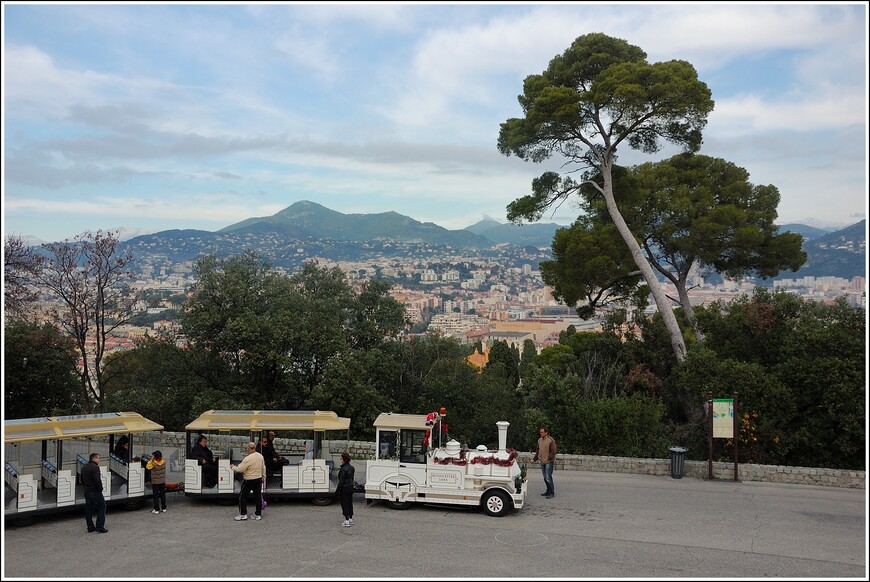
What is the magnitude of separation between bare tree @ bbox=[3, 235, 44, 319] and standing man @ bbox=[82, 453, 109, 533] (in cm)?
1298

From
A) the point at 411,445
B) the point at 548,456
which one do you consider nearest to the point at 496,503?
the point at 548,456

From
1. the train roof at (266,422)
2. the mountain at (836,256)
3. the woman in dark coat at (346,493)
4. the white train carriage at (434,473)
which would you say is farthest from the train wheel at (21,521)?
the mountain at (836,256)

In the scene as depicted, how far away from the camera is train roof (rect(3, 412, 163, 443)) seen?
10.7 m

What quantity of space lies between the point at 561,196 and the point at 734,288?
45.7 feet

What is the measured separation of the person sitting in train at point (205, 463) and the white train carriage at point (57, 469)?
84 cm

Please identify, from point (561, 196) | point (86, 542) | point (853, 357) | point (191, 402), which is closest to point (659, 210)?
point (561, 196)

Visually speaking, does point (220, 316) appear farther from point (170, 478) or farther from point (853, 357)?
point (853, 357)

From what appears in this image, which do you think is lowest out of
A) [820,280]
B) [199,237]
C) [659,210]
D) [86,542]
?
[86,542]

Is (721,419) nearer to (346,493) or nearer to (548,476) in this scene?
(548,476)

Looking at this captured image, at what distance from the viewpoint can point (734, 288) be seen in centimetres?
3338

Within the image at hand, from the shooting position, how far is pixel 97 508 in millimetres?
10336

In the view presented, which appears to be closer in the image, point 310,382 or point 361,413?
point 361,413

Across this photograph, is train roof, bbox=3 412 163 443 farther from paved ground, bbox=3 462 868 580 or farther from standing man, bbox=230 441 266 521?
standing man, bbox=230 441 266 521

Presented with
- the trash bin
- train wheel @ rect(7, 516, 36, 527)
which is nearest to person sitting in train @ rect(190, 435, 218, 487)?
train wheel @ rect(7, 516, 36, 527)
